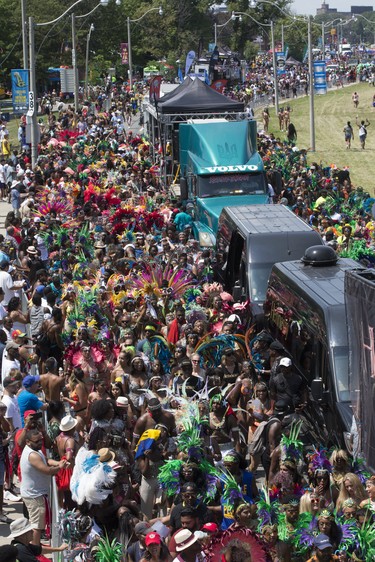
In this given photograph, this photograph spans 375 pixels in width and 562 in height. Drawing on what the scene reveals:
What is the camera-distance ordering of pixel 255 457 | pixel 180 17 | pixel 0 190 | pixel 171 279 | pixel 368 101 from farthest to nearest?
pixel 180 17, pixel 368 101, pixel 0 190, pixel 171 279, pixel 255 457

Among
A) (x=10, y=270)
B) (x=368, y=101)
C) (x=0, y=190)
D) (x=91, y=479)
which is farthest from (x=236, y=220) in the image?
(x=368, y=101)

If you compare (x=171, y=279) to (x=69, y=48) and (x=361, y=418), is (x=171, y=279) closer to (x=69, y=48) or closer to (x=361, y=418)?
(x=361, y=418)

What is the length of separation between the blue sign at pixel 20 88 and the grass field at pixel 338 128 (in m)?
11.6

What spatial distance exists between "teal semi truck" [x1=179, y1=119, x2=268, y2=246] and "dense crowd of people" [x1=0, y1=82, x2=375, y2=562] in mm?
2681

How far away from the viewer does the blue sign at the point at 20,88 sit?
122ft

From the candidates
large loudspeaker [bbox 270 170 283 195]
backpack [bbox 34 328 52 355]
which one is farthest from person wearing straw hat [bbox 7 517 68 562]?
large loudspeaker [bbox 270 170 283 195]

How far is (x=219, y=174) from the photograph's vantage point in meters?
26.2

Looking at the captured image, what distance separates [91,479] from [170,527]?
35.7 inches

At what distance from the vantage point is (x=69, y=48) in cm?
9012

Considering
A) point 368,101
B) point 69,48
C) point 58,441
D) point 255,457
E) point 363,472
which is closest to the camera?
point 363,472

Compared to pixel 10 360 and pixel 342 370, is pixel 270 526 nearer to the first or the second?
pixel 342 370

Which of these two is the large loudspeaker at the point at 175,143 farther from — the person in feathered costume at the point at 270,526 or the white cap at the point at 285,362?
the person in feathered costume at the point at 270,526

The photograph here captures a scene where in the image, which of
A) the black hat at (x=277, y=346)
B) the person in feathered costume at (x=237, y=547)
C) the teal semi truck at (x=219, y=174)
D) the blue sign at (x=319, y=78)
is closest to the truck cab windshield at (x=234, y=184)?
the teal semi truck at (x=219, y=174)

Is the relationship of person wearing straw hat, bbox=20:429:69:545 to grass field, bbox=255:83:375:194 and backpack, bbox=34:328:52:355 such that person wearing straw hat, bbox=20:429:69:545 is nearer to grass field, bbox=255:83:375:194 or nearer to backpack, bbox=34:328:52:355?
backpack, bbox=34:328:52:355
